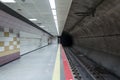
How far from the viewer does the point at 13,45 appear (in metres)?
8.22

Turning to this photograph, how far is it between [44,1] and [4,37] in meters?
2.97

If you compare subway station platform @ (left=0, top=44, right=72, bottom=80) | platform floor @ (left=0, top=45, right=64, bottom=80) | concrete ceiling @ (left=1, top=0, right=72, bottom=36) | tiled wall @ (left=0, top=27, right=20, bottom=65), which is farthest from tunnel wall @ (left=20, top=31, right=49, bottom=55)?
subway station platform @ (left=0, top=44, right=72, bottom=80)

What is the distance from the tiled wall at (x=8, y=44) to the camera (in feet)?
22.0

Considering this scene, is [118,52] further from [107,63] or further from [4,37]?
[4,37]

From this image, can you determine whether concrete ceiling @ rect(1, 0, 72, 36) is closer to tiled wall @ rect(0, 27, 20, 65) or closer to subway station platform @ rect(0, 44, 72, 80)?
tiled wall @ rect(0, 27, 20, 65)

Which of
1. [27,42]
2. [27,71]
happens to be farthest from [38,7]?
[27,42]

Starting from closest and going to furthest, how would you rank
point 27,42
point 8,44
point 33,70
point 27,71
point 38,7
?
point 27,71 < point 33,70 < point 38,7 < point 8,44 < point 27,42

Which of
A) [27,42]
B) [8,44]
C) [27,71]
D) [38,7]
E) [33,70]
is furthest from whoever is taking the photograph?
[27,42]

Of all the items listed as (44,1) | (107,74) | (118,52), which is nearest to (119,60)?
(118,52)

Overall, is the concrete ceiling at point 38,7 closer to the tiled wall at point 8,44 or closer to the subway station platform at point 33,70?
the tiled wall at point 8,44

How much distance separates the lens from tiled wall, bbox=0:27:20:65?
22.0 ft


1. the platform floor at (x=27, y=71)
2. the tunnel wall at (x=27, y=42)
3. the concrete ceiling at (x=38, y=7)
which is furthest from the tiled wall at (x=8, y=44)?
the tunnel wall at (x=27, y=42)

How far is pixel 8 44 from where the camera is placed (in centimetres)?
746

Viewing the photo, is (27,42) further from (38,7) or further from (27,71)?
(27,71)
